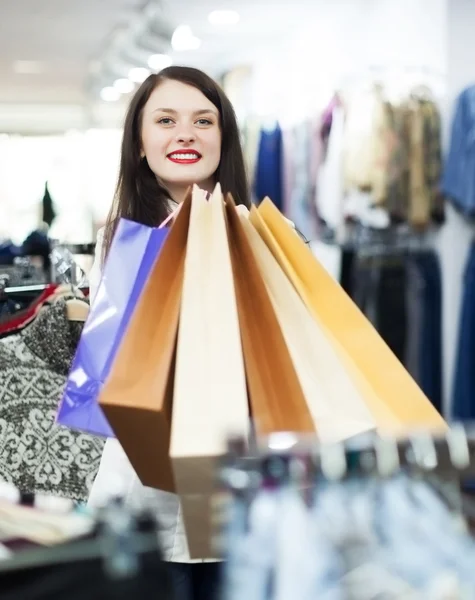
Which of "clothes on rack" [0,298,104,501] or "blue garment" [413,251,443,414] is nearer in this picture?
"clothes on rack" [0,298,104,501]

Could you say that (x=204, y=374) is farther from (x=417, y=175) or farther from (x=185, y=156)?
(x=417, y=175)

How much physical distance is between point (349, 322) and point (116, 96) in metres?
7.19

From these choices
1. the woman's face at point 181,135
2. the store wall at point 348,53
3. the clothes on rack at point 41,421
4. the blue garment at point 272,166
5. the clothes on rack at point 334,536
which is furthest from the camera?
the blue garment at point 272,166

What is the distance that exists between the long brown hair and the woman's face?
4cm

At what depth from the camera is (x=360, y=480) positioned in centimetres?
67

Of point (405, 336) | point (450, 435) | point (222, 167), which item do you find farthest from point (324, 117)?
point (450, 435)

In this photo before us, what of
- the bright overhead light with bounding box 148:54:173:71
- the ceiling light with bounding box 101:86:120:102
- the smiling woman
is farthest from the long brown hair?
the ceiling light with bounding box 101:86:120:102

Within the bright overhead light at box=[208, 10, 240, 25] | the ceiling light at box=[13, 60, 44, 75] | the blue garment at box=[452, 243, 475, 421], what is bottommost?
the blue garment at box=[452, 243, 475, 421]

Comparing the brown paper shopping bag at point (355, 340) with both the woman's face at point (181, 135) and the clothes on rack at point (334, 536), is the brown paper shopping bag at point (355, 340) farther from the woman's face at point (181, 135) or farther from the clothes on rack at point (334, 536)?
the woman's face at point (181, 135)

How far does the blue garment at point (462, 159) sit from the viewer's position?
341 cm

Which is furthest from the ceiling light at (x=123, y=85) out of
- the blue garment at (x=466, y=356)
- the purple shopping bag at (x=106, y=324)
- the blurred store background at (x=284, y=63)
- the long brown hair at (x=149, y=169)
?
the purple shopping bag at (x=106, y=324)

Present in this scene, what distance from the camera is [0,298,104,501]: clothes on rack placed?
1.58 meters

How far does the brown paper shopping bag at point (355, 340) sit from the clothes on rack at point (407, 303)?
8.70ft

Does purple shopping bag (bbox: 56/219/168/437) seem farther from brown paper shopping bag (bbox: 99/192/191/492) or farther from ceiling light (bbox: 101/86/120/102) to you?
ceiling light (bbox: 101/86/120/102)
